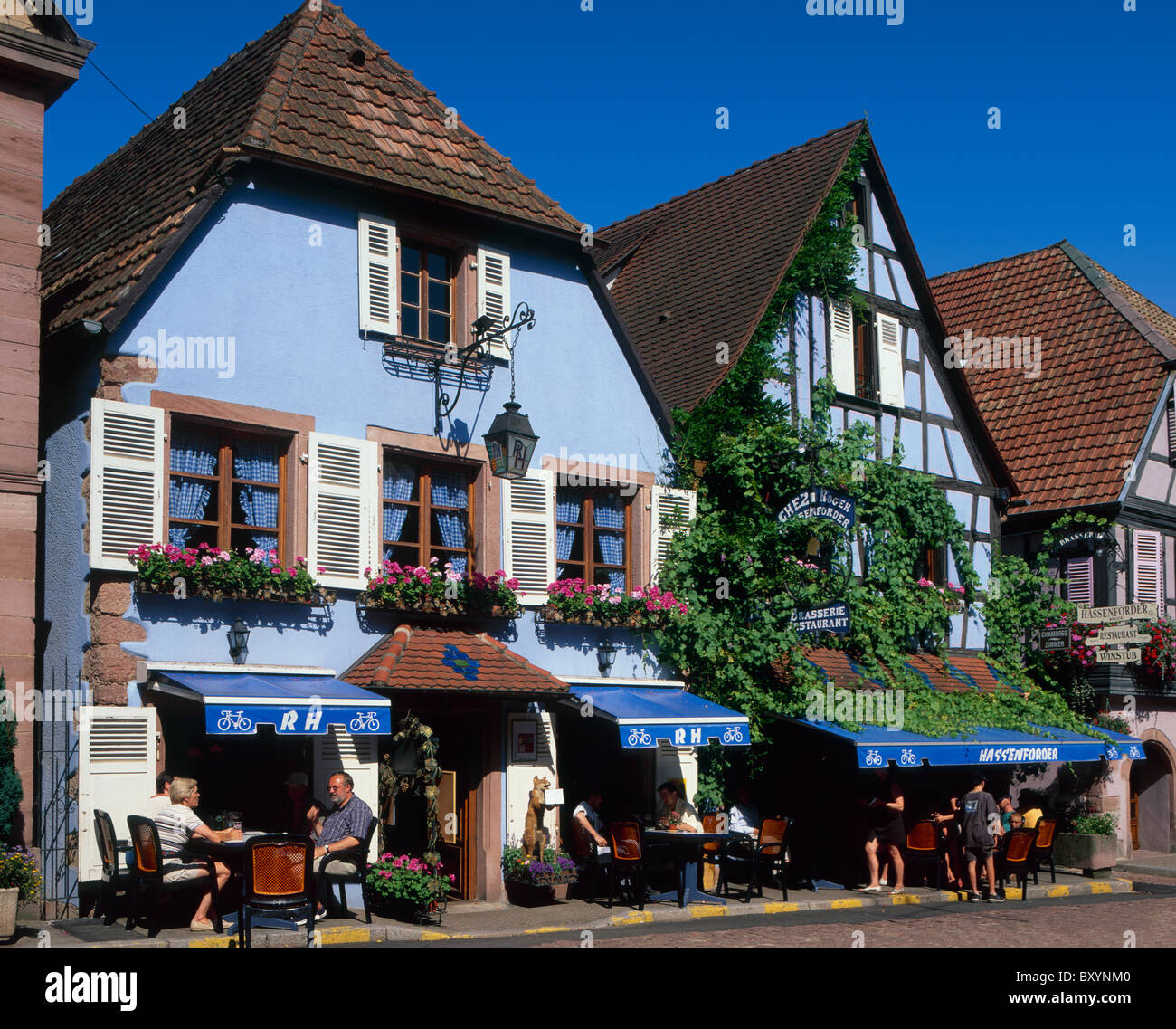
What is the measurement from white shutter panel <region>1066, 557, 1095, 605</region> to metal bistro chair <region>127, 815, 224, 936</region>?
51.6 ft

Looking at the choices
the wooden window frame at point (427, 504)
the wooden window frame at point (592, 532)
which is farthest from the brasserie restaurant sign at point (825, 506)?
the wooden window frame at point (427, 504)

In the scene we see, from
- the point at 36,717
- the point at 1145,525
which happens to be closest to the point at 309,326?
the point at 36,717

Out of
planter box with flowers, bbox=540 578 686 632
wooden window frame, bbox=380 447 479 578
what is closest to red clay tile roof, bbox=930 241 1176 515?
planter box with flowers, bbox=540 578 686 632

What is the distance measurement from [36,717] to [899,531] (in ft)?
38.2

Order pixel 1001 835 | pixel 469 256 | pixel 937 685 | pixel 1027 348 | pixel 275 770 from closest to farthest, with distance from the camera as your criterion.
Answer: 1. pixel 275 770
2. pixel 469 256
3. pixel 1001 835
4. pixel 937 685
5. pixel 1027 348

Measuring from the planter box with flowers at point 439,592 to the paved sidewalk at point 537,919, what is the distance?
303 cm

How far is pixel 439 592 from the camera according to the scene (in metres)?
15.2

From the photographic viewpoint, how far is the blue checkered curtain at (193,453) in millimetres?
13953

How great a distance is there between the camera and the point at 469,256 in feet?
53.7

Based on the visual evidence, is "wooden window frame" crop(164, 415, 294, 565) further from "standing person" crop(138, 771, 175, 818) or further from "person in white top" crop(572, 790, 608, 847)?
"person in white top" crop(572, 790, 608, 847)

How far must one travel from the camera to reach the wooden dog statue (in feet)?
50.3

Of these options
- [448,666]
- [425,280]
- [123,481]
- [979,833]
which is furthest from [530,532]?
[979,833]

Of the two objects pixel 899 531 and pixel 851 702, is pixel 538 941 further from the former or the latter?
pixel 899 531

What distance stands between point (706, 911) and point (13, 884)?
6.83 meters
